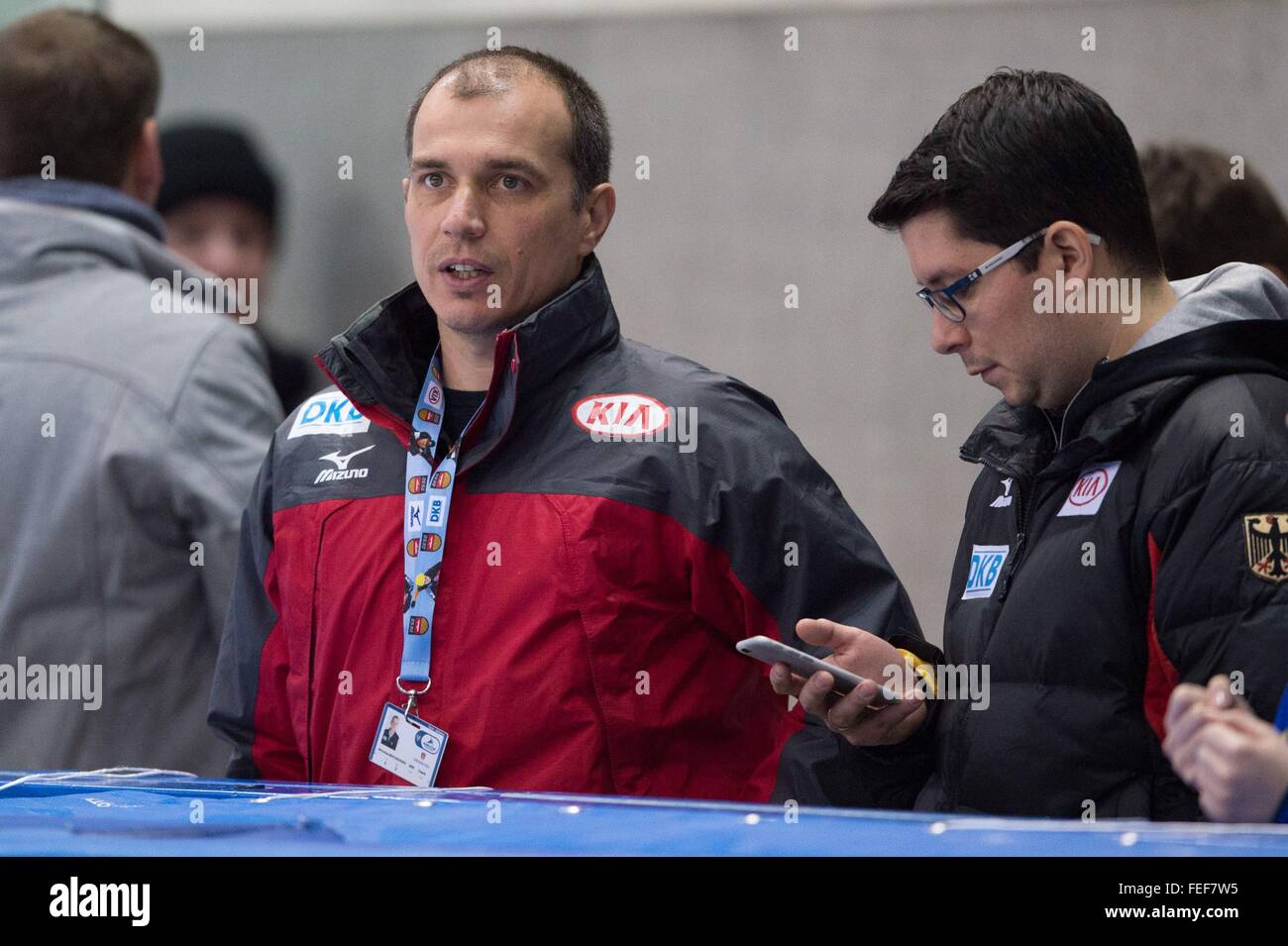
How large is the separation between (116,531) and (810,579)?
124cm

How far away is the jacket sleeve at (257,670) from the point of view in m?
2.44

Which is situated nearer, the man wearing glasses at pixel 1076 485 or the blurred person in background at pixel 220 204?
the man wearing glasses at pixel 1076 485

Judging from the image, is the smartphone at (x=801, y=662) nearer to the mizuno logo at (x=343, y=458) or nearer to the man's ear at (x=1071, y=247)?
the man's ear at (x=1071, y=247)

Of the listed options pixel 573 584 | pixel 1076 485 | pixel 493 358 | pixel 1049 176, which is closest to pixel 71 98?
pixel 493 358

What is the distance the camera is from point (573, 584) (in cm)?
221

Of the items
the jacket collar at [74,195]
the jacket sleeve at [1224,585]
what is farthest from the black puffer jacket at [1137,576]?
the jacket collar at [74,195]

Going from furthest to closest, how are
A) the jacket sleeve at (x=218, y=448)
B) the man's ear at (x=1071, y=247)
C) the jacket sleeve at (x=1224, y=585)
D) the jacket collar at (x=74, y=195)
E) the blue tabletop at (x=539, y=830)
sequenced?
the jacket collar at (x=74, y=195) < the jacket sleeve at (x=218, y=448) < the man's ear at (x=1071, y=247) < the jacket sleeve at (x=1224, y=585) < the blue tabletop at (x=539, y=830)

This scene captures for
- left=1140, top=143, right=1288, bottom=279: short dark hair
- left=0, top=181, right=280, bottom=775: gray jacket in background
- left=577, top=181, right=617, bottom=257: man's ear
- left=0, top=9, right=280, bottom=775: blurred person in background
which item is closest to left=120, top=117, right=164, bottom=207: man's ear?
left=0, top=9, right=280, bottom=775: blurred person in background

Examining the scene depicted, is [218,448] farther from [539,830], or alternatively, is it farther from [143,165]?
[539,830]

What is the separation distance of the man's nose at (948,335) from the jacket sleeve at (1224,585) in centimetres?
37

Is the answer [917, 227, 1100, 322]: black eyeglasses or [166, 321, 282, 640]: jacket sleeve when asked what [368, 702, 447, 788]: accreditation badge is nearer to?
[166, 321, 282, 640]: jacket sleeve

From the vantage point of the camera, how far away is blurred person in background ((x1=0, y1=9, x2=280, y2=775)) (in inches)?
111
